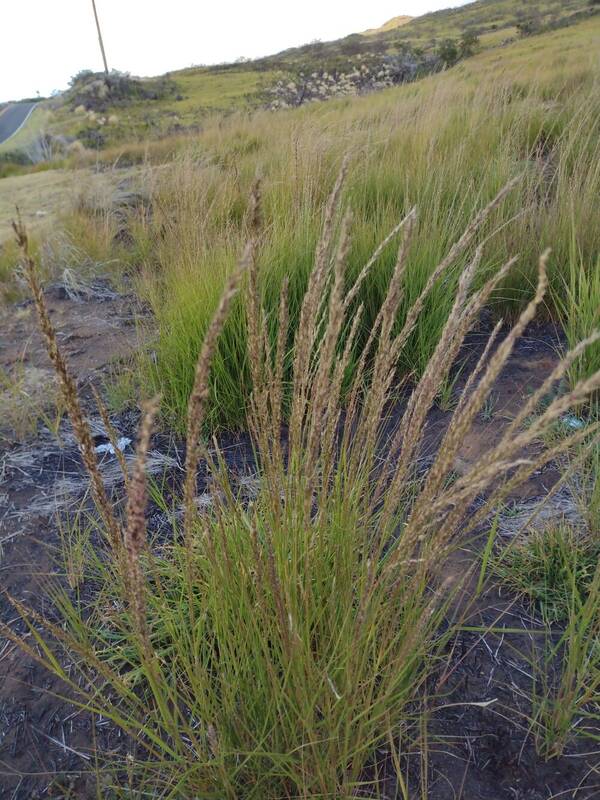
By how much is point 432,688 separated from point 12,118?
186 ft

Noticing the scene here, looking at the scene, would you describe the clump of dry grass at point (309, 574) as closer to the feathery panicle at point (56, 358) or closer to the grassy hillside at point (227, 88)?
the feathery panicle at point (56, 358)

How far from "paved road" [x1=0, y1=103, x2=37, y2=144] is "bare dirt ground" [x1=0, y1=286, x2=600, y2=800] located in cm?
4010

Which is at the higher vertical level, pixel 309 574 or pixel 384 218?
pixel 384 218

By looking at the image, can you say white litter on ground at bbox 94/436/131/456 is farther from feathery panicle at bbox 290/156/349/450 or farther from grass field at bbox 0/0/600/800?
feathery panicle at bbox 290/156/349/450

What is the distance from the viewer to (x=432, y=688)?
5.08 ft

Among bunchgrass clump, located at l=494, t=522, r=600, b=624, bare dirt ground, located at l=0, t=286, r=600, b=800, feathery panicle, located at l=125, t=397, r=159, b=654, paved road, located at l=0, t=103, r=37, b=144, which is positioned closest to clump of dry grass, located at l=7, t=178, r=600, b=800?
feathery panicle, located at l=125, t=397, r=159, b=654

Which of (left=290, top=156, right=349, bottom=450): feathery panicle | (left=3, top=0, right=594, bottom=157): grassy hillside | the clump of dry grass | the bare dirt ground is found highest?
(left=3, top=0, right=594, bottom=157): grassy hillside

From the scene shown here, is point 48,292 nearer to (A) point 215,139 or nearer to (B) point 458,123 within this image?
(B) point 458,123

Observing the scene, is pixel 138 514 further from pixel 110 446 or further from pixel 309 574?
pixel 110 446

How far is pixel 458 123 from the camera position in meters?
5.36

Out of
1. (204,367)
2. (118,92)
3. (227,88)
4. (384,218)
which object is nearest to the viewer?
(204,367)

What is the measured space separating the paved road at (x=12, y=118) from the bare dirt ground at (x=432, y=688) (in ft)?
132

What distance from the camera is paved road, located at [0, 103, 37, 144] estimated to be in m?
38.8

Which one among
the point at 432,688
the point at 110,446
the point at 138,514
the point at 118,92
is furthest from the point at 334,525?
the point at 118,92
